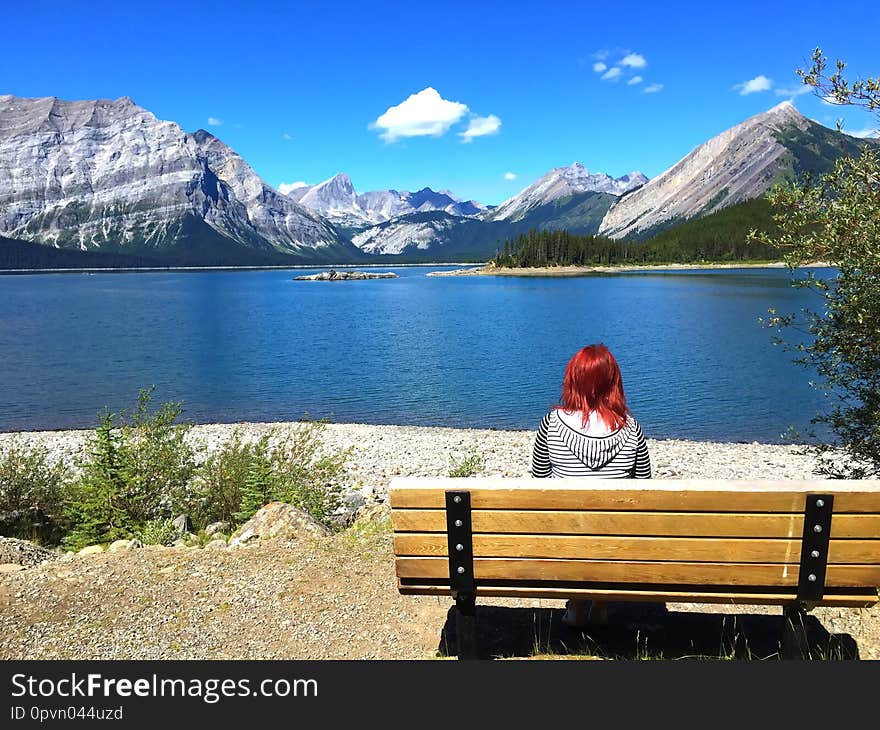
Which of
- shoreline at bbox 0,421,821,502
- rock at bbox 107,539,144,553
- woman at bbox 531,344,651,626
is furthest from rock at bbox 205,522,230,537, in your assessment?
woman at bbox 531,344,651,626

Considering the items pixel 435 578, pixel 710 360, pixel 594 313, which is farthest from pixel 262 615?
pixel 594 313

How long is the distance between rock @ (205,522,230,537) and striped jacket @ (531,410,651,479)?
303 inches

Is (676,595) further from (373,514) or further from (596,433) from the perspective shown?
(373,514)

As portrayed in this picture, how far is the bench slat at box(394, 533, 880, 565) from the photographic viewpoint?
4.64 metres

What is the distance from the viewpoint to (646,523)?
4.68 m

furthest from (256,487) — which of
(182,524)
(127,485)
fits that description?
(127,485)

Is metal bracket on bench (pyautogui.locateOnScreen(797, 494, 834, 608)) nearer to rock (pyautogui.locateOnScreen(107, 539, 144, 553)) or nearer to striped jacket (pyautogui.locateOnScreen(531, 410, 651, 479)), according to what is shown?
striped jacket (pyautogui.locateOnScreen(531, 410, 651, 479))

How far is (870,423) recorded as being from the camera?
9.56 metres

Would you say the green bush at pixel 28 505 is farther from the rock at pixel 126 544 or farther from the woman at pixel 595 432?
the woman at pixel 595 432

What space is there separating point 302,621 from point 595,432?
350 cm

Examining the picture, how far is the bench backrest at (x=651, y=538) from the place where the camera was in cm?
454

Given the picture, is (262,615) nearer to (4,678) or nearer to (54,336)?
(4,678)

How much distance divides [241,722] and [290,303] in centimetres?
11980

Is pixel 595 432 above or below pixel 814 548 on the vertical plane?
above
